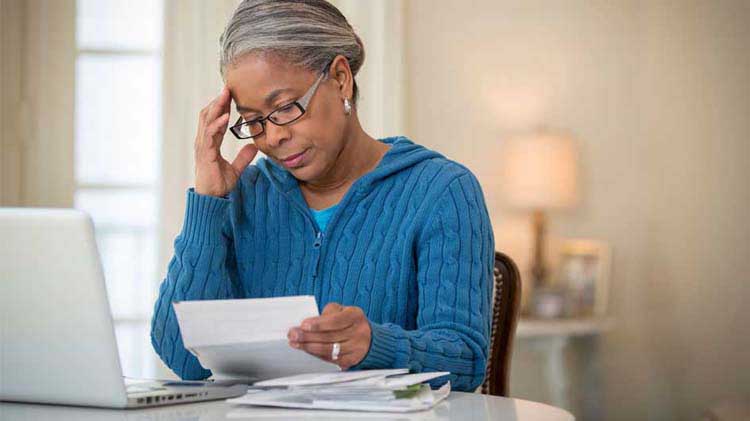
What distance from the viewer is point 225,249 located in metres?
1.78

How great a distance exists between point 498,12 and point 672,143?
92 centimetres

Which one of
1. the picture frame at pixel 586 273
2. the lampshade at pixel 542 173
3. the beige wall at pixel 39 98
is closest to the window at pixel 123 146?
the beige wall at pixel 39 98

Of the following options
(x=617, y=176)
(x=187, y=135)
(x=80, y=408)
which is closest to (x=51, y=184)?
(x=187, y=135)

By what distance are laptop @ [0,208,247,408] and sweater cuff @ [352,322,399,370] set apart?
0.82 feet

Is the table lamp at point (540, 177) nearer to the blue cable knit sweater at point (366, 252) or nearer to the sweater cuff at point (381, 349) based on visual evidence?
the blue cable knit sweater at point (366, 252)

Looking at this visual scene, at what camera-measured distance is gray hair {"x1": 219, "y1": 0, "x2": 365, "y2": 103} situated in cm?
167

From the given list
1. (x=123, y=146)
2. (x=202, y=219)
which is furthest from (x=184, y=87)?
(x=202, y=219)

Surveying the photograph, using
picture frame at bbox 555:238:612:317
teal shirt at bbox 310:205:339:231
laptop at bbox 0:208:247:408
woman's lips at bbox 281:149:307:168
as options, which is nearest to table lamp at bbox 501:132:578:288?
picture frame at bbox 555:238:612:317

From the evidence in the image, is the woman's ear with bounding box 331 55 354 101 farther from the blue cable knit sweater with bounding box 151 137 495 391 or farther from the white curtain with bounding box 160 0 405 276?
the white curtain with bounding box 160 0 405 276

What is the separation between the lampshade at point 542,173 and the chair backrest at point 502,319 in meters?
2.10

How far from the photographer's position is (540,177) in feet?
13.5

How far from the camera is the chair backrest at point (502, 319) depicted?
204cm

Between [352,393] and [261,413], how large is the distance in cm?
10

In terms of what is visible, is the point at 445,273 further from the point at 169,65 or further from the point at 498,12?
the point at 498,12
